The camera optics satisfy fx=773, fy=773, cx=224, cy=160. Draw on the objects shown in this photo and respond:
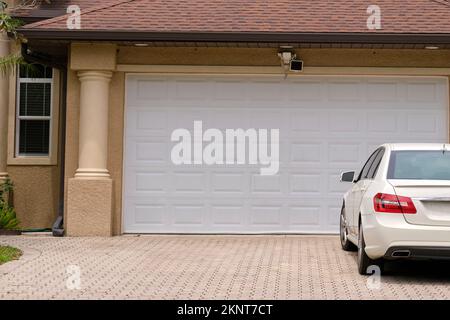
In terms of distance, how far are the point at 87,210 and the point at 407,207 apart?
6.62 meters

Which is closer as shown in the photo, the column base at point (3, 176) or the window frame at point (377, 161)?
the window frame at point (377, 161)

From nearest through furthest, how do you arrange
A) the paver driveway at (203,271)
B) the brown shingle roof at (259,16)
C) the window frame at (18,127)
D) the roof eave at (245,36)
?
the paver driveway at (203,271)
the roof eave at (245,36)
the brown shingle roof at (259,16)
the window frame at (18,127)

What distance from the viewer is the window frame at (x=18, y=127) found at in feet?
50.0

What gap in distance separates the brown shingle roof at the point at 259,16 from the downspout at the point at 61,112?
794 millimetres

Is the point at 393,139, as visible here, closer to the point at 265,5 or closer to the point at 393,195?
the point at 265,5

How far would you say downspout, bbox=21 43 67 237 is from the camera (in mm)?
13406

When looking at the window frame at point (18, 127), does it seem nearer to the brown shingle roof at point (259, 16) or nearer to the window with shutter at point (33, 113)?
the window with shutter at point (33, 113)

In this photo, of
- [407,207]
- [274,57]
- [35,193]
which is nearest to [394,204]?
[407,207]

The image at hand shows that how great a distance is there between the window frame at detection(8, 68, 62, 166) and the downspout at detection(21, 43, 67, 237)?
170 millimetres

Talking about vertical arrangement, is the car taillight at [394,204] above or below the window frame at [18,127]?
below

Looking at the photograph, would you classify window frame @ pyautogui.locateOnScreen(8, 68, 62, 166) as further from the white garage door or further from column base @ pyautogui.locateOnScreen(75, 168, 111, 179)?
the white garage door

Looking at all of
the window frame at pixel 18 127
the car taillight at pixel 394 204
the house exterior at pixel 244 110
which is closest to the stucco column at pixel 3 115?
the window frame at pixel 18 127
